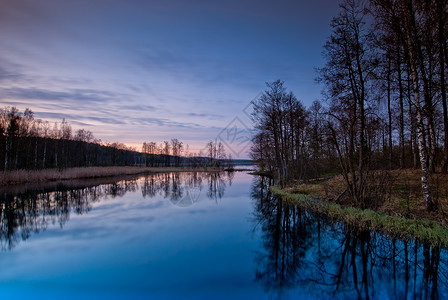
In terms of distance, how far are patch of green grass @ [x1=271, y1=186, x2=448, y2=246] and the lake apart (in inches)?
15.5

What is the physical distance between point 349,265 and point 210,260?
12.0 feet

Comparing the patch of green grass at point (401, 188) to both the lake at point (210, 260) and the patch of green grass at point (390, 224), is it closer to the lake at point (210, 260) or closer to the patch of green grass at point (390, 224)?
the patch of green grass at point (390, 224)

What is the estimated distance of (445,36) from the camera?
10781 millimetres

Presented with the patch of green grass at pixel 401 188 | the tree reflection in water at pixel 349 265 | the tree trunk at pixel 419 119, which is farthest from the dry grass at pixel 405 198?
the tree reflection in water at pixel 349 265

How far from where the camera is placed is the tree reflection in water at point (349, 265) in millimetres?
4977

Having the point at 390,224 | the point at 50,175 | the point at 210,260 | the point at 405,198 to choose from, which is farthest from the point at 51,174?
the point at 405,198

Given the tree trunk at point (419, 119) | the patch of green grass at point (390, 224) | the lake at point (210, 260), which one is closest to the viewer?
the lake at point (210, 260)

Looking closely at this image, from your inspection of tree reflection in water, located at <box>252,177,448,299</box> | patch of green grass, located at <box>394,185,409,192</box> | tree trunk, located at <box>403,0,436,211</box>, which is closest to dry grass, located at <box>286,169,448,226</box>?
patch of green grass, located at <box>394,185,409,192</box>

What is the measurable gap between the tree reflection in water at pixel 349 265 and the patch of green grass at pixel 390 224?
330 millimetres

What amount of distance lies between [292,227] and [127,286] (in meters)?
6.82

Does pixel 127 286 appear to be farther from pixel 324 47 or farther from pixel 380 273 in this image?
pixel 324 47

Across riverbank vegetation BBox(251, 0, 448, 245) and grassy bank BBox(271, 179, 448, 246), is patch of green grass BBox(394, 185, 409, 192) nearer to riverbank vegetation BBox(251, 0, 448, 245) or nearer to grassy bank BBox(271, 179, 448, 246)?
riverbank vegetation BBox(251, 0, 448, 245)

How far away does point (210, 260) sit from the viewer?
6898mm

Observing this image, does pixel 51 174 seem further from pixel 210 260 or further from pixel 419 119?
pixel 419 119
